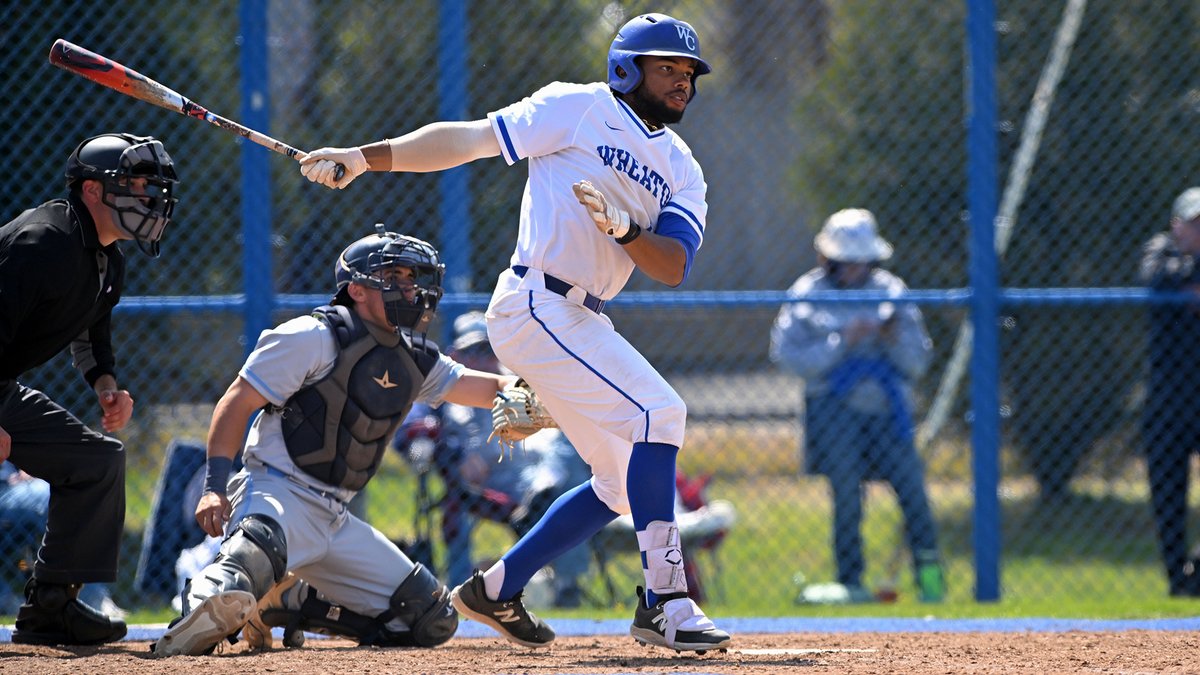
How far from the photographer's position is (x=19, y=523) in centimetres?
619

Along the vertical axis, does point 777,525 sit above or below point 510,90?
below

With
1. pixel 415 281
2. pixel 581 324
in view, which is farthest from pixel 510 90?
pixel 581 324

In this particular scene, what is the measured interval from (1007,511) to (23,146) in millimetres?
5921

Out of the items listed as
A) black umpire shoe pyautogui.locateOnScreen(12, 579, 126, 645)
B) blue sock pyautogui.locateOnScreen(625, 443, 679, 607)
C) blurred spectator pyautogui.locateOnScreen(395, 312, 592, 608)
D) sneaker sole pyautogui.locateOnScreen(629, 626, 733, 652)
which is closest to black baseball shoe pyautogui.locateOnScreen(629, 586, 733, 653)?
sneaker sole pyautogui.locateOnScreen(629, 626, 733, 652)

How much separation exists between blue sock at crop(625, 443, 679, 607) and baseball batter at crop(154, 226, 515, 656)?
81 centimetres

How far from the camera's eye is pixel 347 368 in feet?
15.0

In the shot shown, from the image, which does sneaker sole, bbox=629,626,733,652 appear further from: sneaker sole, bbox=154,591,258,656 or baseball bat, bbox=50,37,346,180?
baseball bat, bbox=50,37,346,180

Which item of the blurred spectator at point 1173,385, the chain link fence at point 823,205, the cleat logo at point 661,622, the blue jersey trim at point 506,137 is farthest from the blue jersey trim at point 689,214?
the blurred spectator at point 1173,385

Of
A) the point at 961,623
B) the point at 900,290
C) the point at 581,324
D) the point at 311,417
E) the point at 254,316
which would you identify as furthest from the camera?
the point at 900,290

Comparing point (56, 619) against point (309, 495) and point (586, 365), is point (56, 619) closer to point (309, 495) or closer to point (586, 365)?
point (309, 495)

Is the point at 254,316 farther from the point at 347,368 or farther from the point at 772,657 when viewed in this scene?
the point at 772,657

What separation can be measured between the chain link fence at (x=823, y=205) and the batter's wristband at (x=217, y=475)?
85.4 inches

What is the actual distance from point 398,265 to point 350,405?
0.46 m

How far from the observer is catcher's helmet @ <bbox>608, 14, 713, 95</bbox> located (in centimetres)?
421
